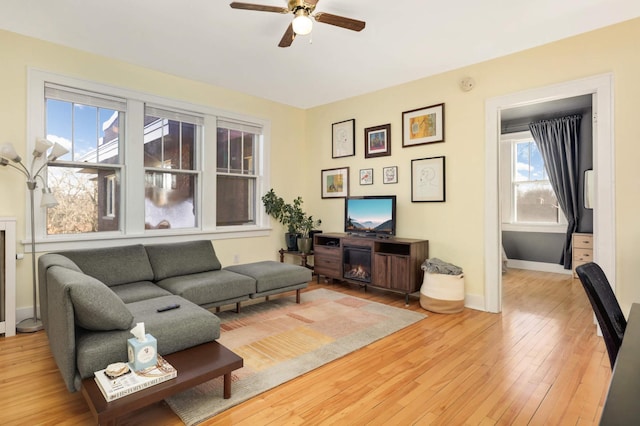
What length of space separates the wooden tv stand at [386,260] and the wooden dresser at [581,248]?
2.93m

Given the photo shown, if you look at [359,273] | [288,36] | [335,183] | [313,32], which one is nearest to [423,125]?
[335,183]

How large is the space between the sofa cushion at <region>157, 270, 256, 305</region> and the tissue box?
126 centimetres

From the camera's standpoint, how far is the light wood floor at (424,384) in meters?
1.89

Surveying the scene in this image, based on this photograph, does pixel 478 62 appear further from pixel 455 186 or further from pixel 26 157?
pixel 26 157

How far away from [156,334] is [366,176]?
364cm

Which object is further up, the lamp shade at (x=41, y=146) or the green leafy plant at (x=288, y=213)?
the lamp shade at (x=41, y=146)

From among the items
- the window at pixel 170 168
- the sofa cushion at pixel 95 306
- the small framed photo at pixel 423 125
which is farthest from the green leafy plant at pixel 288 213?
the sofa cushion at pixel 95 306

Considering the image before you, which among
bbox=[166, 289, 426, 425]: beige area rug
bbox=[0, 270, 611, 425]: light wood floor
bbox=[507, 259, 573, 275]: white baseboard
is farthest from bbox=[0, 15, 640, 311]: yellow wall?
bbox=[507, 259, 573, 275]: white baseboard

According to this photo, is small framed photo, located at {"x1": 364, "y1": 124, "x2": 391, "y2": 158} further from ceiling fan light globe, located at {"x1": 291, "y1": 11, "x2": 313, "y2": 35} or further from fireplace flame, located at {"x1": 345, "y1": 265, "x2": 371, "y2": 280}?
ceiling fan light globe, located at {"x1": 291, "y1": 11, "x2": 313, "y2": 35}

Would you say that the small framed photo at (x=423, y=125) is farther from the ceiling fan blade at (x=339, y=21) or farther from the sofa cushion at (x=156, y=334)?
the sofa cushion at (x=156, y=334)

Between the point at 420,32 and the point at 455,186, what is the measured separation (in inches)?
70.0

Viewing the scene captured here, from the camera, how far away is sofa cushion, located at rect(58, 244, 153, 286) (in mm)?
3160

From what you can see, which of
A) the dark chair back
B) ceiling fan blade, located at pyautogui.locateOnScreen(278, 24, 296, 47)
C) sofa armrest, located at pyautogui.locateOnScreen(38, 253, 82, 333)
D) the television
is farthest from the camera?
the television

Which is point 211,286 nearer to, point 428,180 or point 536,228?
point 428,180
